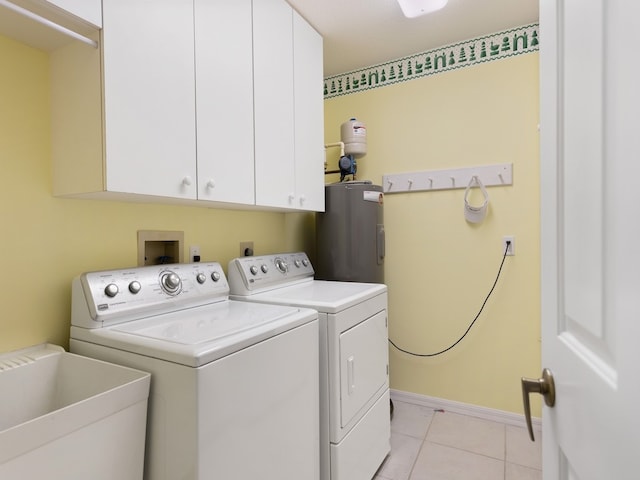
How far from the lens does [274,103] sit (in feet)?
5.98

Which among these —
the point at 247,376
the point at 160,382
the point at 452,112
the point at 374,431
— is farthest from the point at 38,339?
the point at 452,112

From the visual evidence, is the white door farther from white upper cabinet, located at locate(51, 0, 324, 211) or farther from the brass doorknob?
white upper cabinet, located at locate(51, 0, 324, 211)

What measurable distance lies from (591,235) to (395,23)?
2.07 meters

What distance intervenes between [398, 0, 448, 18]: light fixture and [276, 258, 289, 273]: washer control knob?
4.95 feet

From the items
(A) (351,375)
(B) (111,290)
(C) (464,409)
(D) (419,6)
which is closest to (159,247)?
(B) (111,290)

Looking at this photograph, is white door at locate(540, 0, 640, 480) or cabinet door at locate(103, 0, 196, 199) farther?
cabinet door at locate(103, 0, 196, 199)

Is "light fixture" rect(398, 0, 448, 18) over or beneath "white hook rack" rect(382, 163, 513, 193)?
over

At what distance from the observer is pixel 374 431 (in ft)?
5.93

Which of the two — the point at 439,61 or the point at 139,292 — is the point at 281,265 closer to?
the point at 139,292

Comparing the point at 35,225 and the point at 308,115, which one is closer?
the point at 35,225

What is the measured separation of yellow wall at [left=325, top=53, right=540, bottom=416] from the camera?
2293 millimetres

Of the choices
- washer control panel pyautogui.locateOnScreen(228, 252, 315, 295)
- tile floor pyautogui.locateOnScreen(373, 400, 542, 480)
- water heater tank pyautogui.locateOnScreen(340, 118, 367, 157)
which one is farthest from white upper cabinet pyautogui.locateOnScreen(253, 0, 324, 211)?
tile floor pyautogui.locateOnScreen(373, 400, 542, 480)

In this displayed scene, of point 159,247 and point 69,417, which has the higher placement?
point 159,247

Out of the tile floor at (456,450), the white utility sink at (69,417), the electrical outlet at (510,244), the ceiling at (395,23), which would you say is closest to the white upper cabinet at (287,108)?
the ceiling at (395,23)
